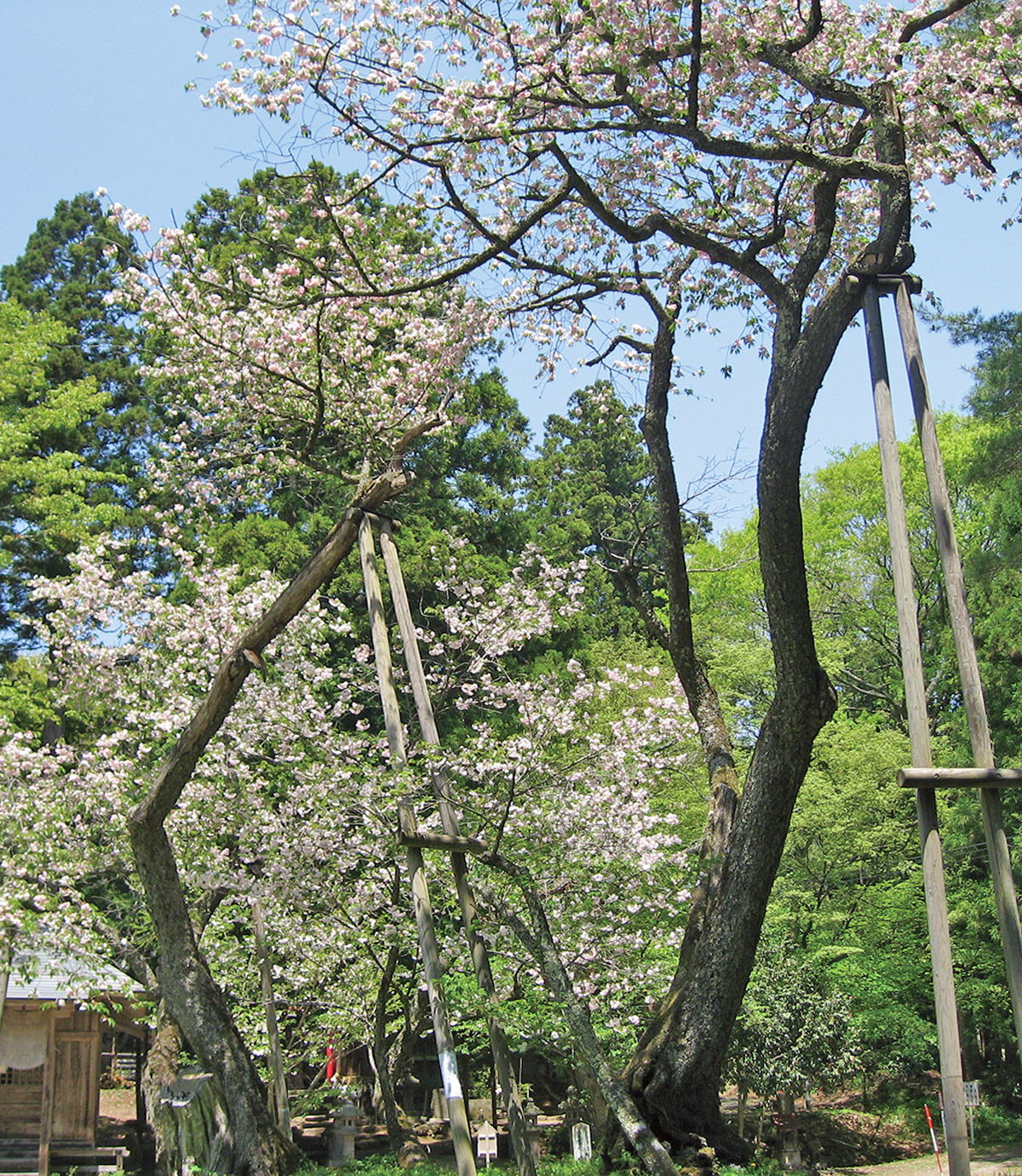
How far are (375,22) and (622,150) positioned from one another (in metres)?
1.82

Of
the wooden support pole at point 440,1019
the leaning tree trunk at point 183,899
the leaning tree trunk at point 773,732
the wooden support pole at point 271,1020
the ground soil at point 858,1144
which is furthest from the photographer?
the ground soil at point 858,1144

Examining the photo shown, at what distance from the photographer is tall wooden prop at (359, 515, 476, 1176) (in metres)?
6.48

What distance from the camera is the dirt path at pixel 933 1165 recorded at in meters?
15.4

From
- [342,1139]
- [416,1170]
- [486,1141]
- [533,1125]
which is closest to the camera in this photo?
[416,1170]

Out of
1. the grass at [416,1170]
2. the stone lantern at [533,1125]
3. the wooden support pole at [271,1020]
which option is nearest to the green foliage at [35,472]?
the wooden support pole at [271,1020]

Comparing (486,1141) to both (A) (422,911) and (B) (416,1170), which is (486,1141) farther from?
(A) (422,911)

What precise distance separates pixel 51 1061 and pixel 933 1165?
13.3 m

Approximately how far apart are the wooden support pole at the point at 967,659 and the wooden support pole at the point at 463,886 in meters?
3.17

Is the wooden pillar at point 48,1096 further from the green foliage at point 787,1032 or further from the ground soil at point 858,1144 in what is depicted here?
the green foliage at point 787,1032

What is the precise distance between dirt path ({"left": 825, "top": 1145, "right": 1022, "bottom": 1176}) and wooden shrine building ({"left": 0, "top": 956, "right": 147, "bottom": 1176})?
1110cm

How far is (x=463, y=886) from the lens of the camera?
7.20 metres

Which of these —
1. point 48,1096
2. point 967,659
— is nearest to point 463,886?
point 967,659

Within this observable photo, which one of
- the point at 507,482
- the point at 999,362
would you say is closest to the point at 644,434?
the point at 999,362

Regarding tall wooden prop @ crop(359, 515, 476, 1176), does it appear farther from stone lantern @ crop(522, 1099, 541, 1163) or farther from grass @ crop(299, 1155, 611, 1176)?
stone lantern @ crop(522, 1099, 541, 1163)
